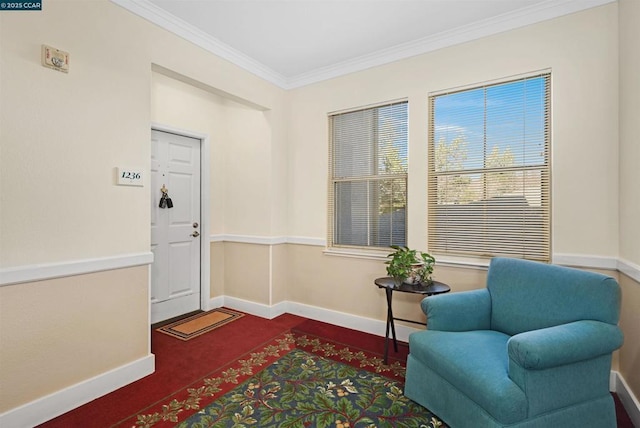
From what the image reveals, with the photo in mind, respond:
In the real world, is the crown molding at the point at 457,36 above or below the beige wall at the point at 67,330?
above

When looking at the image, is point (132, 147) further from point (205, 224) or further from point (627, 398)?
point (627, 398)

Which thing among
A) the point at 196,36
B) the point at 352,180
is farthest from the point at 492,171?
the point at 196,36

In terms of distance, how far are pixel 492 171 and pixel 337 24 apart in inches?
70.8

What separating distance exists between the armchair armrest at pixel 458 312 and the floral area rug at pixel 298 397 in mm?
558

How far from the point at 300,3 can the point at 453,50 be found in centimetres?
140

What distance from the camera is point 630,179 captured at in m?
2.02

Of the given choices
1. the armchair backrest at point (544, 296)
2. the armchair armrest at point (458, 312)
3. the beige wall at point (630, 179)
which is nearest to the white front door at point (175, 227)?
the armchair armrest at point (458, 312)

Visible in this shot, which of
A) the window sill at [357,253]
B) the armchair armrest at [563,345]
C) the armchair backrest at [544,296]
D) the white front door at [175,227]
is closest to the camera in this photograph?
the armchair armrest at [563,345]

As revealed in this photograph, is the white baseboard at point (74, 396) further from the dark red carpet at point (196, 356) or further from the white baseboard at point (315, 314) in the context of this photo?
the white baseboard at point (315, 314)

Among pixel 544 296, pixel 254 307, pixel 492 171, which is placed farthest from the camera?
pixel 254 307

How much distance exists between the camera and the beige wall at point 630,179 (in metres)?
1.92

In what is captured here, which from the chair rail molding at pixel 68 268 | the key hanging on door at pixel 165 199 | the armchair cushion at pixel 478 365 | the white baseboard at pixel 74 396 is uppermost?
the key hanging on door at pixel 165 199

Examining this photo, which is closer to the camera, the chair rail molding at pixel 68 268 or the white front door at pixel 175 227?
the chair rail molding at pixel 68 268

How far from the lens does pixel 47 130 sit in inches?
76.9
